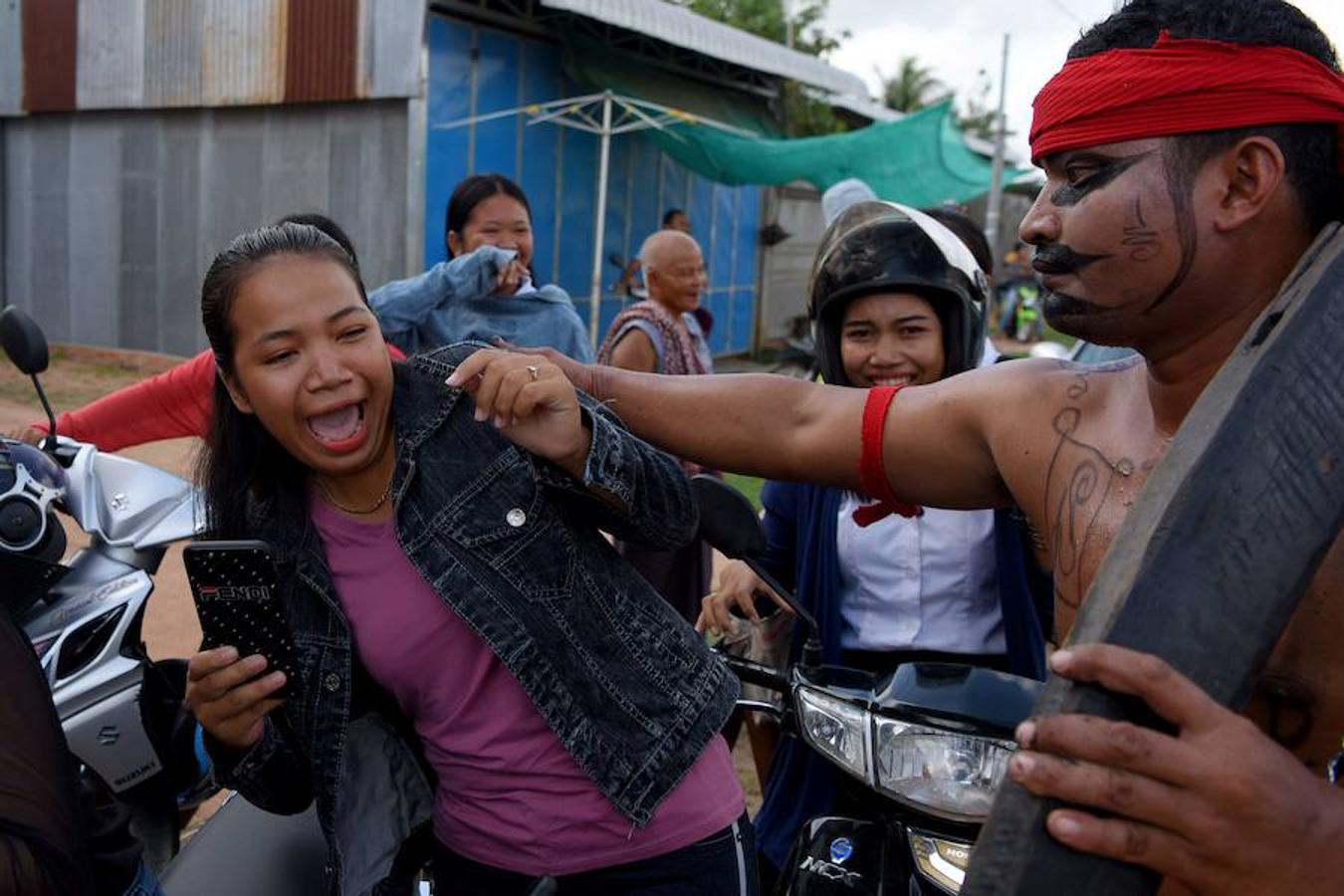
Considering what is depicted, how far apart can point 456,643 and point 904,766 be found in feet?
2.38

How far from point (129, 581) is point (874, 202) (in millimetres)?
1990

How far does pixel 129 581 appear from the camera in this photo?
2.86 metres

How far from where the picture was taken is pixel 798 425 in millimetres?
1854

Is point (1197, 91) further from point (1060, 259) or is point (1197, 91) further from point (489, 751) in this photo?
point (489, 751)

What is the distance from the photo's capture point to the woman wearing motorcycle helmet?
95.7 inches

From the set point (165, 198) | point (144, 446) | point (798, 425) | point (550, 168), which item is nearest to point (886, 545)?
point (798, 425)

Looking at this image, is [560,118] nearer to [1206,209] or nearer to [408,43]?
[408,43]

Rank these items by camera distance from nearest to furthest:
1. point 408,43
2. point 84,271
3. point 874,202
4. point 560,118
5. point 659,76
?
1. point 874,202
2. point 408,43
3. point 560,118
4. point 659,76
5. point 84,271

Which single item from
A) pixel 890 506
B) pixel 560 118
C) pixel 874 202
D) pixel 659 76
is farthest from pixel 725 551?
pixel 659 76

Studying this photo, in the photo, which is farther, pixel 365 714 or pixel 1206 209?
pixel 365 714

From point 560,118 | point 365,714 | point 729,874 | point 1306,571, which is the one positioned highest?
point 560,118

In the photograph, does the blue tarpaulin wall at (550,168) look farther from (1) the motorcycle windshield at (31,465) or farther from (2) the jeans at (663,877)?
(2) the jeans at (663,877)

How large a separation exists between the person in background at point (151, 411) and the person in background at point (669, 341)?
1503 millimetres

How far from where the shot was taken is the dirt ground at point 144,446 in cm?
539
